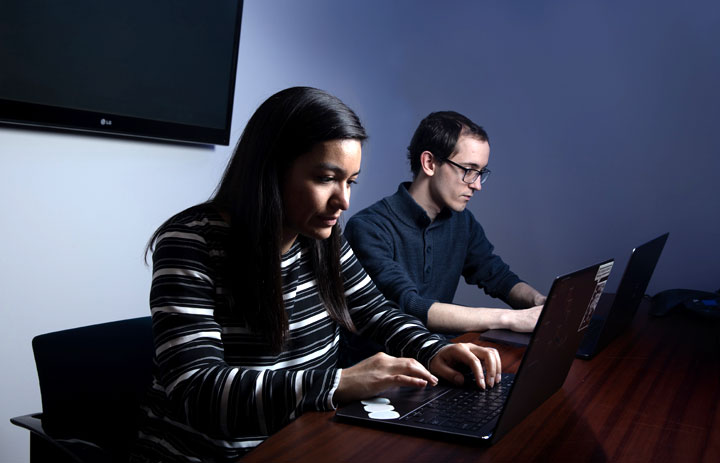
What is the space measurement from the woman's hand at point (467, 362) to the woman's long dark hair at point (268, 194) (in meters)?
0.30

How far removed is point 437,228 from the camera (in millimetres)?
2189

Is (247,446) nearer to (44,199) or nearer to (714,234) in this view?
(44,199)

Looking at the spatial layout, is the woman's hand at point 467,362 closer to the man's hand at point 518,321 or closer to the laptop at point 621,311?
the laptop at point 621,311

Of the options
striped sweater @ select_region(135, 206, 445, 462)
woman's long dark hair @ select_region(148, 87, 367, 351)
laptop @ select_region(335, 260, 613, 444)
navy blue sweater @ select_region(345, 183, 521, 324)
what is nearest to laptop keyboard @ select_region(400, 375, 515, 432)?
laptop @ select_region(335, 260, 613, 444)

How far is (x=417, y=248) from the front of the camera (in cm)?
210

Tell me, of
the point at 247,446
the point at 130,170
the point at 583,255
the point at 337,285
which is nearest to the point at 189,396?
the point at 247,446

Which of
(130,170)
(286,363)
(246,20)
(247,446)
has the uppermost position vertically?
(246,20)

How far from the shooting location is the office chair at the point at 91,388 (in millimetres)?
1120

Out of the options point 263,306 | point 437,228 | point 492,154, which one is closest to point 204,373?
point 263,306

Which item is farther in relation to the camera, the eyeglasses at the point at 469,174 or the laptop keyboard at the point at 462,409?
the eyeglasses at the point at 469,174

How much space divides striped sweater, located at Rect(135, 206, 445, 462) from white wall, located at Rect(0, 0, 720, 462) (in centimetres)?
77

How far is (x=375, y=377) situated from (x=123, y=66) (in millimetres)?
1323

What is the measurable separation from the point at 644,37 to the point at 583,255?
952 millimetres

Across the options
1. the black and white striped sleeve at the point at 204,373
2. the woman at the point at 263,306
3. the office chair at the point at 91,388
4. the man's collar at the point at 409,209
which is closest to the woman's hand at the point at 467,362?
the woman at the point at 263,306
